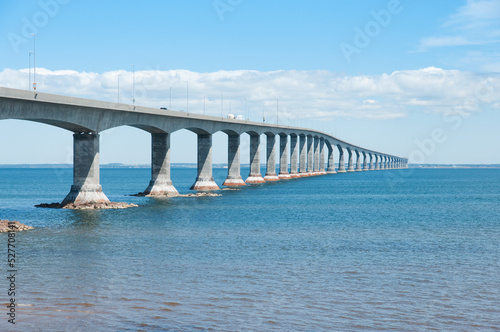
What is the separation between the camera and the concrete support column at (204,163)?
8656 centimetres

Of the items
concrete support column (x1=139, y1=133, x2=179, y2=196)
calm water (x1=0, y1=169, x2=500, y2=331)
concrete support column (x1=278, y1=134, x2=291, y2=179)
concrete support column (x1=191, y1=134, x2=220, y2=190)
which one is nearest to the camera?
calm water (x1=0, y1=169, x2=500, y2=331)

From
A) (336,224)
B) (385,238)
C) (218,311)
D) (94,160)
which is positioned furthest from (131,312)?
(94,160)

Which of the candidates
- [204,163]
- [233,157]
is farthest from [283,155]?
[204,163]

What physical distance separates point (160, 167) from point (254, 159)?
148ft

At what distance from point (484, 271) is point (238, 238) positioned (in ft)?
48.6

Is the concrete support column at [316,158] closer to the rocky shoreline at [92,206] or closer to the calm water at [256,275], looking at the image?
the rocky shoreline at [92,206]

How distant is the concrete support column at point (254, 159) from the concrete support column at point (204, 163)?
27.6 meters

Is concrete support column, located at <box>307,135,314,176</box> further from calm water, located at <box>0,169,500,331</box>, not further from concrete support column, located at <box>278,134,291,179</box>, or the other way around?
calm water, located at <box>0,169,500,331</box>

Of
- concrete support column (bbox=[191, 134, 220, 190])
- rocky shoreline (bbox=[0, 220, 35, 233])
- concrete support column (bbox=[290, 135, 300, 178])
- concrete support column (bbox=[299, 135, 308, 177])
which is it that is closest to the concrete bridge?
concrete support column (bbox=[191, 134, 220, 190])

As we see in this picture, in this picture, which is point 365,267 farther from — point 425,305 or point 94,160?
point 94,160

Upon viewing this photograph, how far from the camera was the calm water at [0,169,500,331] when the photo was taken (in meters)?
16.2

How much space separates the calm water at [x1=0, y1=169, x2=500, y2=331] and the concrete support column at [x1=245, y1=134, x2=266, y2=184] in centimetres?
7036

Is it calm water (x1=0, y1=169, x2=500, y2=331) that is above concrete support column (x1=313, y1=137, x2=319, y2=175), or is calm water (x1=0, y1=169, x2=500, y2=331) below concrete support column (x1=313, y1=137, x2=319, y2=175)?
below

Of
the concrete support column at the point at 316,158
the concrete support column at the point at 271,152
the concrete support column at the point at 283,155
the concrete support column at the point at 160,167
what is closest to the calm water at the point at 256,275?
the concrete support column at the point at 160,167
